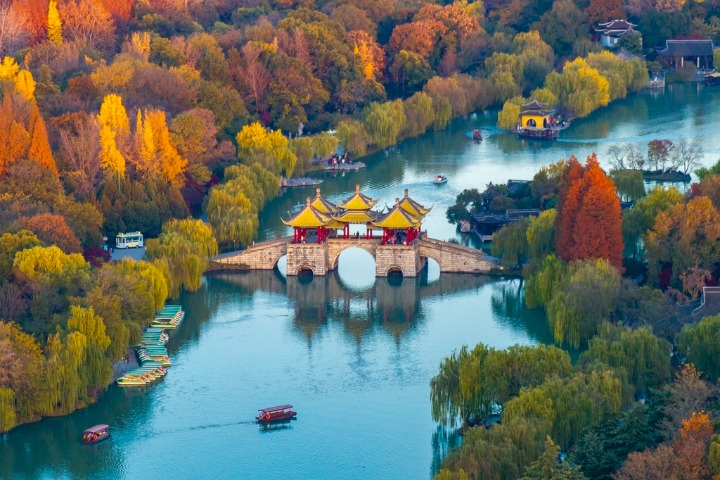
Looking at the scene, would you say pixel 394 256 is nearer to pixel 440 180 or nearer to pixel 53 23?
pixel 440 180

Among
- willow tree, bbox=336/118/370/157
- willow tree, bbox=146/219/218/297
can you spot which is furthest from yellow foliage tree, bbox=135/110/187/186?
willow tree, bbox=336/118/370/157

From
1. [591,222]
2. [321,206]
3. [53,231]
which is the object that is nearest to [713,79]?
[321,206]

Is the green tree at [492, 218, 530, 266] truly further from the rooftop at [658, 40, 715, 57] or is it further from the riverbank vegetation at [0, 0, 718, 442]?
the rooftop at [658, 40, 715, 57]

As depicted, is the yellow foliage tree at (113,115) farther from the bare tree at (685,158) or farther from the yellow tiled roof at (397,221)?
the bare tree at (685,158)

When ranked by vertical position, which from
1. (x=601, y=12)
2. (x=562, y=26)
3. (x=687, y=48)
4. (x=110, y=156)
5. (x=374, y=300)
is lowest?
(x=374, y=300)

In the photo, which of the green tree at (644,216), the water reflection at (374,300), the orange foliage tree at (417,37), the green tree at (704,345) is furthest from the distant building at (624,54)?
the green tree at (704,345)

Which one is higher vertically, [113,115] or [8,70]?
[8,70]
